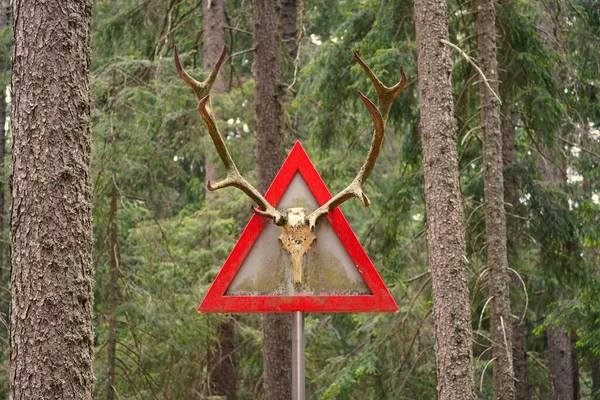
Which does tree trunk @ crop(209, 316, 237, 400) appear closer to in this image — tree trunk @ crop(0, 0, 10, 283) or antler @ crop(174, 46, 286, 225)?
tree trunk @ crop(0, 0, 10, 283)

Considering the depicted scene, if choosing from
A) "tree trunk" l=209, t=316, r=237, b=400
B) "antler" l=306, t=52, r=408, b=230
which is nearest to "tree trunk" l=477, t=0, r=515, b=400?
"antler" l=306, t=52, r=408, b=230

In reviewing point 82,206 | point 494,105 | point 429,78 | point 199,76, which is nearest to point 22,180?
point 82,206

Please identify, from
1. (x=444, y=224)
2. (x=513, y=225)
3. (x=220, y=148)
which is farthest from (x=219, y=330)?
(x=220, y=148)

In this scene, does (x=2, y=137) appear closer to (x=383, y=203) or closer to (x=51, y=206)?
(x=383, y=203)

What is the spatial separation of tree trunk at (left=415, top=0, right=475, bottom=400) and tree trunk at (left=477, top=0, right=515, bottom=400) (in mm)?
2188

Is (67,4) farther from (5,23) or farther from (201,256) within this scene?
(5,23)

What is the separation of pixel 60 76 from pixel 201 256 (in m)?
11.0

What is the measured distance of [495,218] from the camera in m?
9.62

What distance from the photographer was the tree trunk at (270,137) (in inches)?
365

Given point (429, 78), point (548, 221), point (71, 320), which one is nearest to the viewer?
point (71, 320)

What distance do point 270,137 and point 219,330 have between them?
6241mm

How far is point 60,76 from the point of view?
15.4ft

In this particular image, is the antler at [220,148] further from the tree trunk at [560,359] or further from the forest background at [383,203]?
the tree trunk at [560,359]

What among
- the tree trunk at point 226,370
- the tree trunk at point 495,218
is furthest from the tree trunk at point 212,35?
the tree trunk at point 495,218
